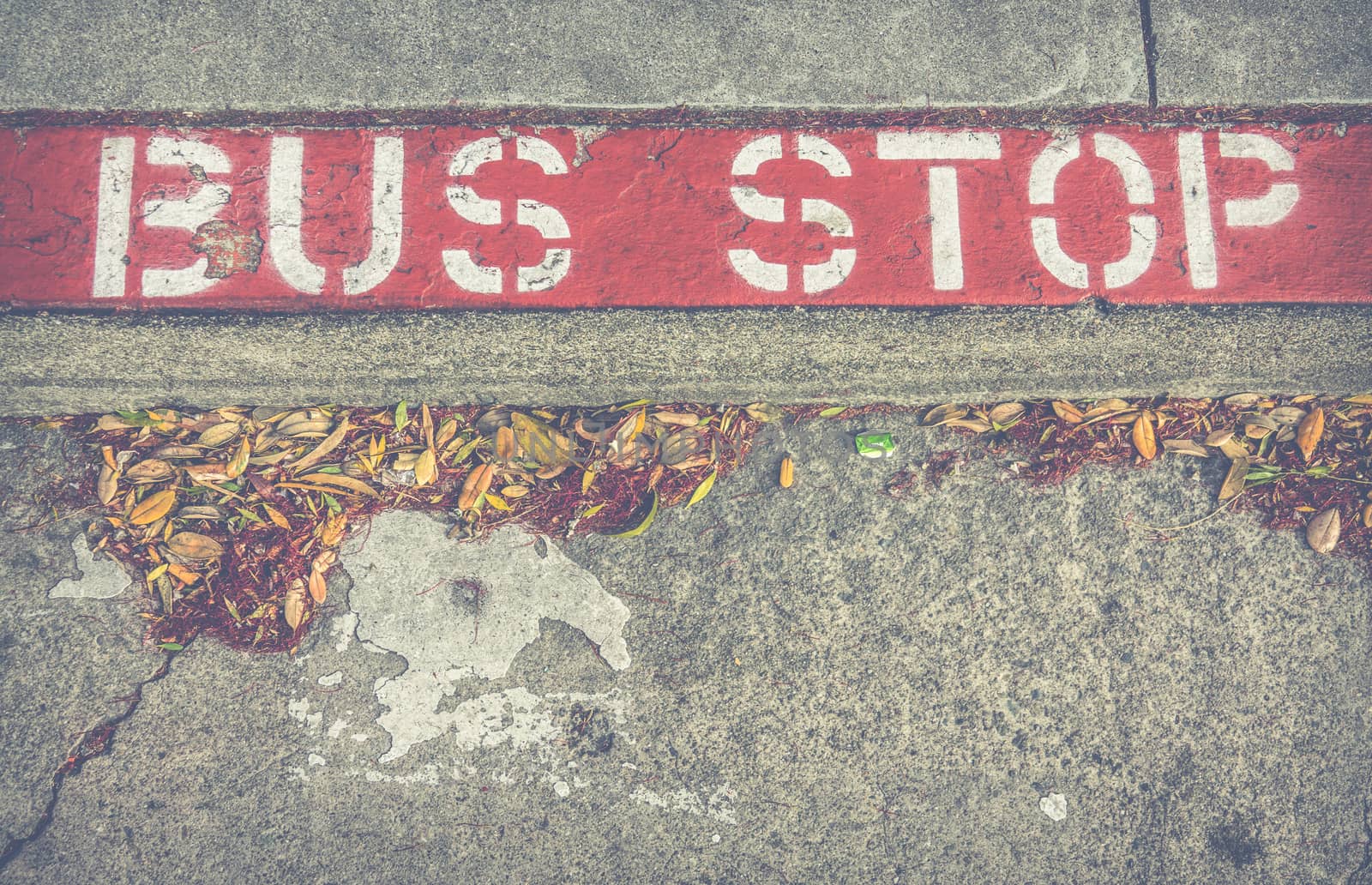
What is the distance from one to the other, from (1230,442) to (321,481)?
2.76 metres

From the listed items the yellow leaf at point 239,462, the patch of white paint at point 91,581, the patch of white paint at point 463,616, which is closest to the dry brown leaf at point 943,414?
the patch of white paint at point 463,616

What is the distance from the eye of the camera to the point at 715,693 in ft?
7.57

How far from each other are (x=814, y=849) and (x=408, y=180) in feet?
7.41

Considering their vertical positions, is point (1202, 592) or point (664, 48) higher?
point (664, 48)

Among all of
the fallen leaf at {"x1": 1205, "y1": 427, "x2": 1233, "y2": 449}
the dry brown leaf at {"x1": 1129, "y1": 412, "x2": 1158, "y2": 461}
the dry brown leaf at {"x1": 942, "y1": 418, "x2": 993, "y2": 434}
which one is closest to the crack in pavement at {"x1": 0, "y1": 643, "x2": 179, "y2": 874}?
the dry brown leaf at {"x1": 942, "y1": 418, "x2": 993, "y2": 434}

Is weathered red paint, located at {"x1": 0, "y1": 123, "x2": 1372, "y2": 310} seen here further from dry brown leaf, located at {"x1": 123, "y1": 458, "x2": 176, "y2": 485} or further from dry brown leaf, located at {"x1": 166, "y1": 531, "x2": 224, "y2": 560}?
dry brown leaf, located at {"x1": 166, "y1": 531, "x2": 224, "y2": 560}

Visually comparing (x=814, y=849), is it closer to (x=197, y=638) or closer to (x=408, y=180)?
(x=197, y=638)

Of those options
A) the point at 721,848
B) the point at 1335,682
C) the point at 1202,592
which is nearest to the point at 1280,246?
the point at 1202,592

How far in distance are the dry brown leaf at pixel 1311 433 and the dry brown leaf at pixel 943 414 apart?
1020mm

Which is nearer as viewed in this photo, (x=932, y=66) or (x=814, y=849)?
(x=814, y=849)

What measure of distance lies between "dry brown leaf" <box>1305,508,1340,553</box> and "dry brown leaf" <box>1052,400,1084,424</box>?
77 cm

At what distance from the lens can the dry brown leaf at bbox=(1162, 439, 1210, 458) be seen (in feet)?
7.94

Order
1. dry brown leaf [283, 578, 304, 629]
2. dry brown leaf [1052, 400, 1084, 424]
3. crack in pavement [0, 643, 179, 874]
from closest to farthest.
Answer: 1. crack in pavement [0, 643, 179, 874]
2. dry brown leaf [283, 578, 304, 629]
3. dry brown leaf [1052, 400, 1084, 424]

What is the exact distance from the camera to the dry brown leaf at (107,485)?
2354mm
